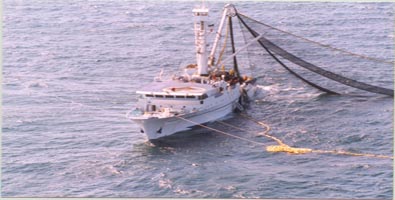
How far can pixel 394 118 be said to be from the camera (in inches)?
1383

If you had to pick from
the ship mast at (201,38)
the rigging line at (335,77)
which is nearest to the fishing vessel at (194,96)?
the ship mast at (201,38)

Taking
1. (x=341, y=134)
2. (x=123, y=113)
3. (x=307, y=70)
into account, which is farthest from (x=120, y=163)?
(x=307, y=70)

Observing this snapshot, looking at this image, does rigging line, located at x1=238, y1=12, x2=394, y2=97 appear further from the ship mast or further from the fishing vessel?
the ship mast

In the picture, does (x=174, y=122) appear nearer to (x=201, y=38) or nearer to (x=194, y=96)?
(x=194, y=96)

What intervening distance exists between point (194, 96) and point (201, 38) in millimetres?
3598

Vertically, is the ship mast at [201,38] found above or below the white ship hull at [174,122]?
above

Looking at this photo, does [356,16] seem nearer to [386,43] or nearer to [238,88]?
[386,43]

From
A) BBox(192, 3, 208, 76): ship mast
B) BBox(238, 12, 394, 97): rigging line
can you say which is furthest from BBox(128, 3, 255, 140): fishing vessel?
BBox(238, 12, 394, 97): rigging line

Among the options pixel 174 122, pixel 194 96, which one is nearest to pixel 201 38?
pixel 194 96

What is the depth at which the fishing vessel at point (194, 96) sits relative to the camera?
36.2 metres

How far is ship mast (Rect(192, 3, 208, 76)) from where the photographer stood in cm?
3941

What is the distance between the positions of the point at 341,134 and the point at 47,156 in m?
11.6

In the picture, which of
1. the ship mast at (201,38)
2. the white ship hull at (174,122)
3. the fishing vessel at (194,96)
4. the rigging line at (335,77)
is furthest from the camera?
the ship mast at (201,38)

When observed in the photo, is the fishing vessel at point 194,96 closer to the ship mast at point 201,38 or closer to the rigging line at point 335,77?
the ship mast at point 201,38
